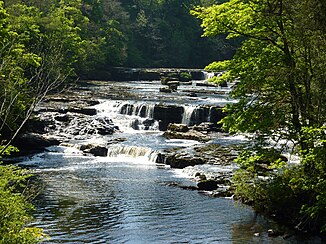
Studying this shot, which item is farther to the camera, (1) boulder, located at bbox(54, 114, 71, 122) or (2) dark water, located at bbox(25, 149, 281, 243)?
(1) boulder, located at bbox(54, 114, 71, 122)

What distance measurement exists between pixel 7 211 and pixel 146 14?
3688 inches

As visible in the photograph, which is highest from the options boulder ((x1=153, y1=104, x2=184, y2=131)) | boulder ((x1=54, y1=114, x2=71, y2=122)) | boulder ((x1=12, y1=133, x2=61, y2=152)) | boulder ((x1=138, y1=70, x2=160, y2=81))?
boulder ((x1=138, y1=70, x2=160, y2=81))

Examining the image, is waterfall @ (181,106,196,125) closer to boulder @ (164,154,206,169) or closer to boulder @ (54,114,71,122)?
boulder @ (54,114,71,122)

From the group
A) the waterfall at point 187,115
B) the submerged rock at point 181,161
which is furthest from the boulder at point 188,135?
the submerged rock at point 181,161

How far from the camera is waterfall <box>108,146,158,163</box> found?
31219 mm

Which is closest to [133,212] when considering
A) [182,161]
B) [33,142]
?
[182,161]

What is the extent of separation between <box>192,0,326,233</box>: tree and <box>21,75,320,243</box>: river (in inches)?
46.9

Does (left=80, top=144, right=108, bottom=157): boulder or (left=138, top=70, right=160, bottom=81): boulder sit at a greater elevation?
(left=138, top=70, right=160, bottom=81): boulder

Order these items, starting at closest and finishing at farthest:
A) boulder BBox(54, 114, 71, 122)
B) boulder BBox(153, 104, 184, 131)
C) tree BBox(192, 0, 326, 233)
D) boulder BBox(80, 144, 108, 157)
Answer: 1. tree BBox(192, 0, 326, 233)
2. boulder BBox(80, 144, 108, 157)
3. boulder BBox(54, 114, 71, 122)
4. boulder BBox(153, 104, 184, 131)

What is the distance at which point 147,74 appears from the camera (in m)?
75.6

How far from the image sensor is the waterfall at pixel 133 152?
102ft

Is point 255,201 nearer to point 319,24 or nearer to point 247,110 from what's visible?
point 247,110

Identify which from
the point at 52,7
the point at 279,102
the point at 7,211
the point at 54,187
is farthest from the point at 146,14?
the point at 7,211

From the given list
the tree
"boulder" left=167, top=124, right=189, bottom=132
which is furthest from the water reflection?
"boulder" left=167, top=124, right=189, bottom=132
